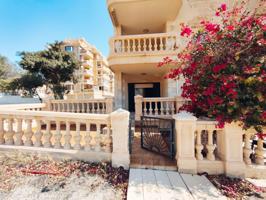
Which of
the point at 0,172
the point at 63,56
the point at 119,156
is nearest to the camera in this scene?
the point at 0,172

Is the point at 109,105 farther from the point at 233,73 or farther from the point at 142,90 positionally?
the point at 233,73

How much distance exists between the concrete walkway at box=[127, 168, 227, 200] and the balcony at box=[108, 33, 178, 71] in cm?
534

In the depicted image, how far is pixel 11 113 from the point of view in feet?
12.9

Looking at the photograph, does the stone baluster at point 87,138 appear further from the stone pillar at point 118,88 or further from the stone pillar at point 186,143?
the stone pillar at point 118,88

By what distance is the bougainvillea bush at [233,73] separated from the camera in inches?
120

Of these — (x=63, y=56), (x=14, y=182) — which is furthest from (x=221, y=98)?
(x=63, y=56)

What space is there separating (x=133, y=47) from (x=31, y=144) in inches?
228

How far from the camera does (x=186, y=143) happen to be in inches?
137

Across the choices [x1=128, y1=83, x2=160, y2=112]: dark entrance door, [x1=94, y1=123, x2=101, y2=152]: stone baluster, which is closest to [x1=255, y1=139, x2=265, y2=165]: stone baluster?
[x1=94, y1=123, x2=101, y2=152]: stone baluster

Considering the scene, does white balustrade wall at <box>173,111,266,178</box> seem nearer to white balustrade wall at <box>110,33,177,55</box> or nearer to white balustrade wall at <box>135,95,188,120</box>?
white balustrade wall at <box>135,95,188,120</box>

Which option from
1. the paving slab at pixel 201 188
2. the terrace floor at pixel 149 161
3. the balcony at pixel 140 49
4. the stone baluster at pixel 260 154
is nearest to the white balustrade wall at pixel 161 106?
the balcony at pixel 140 49

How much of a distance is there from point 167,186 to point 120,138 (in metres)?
1.36

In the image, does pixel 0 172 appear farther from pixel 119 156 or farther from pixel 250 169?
pixel 250 169

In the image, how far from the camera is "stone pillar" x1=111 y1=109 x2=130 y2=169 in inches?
138
